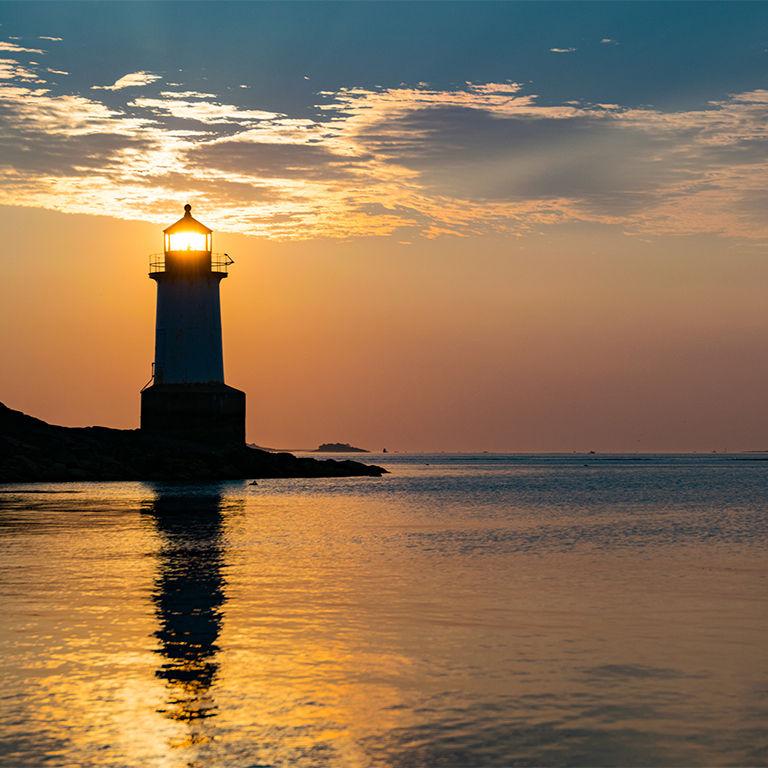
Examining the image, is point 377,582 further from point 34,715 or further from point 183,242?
point 183,242

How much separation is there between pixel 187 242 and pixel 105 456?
42.0 feet

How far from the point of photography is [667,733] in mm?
6988

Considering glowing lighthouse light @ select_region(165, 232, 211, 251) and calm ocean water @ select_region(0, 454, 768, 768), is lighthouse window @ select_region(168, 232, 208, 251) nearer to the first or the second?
glowing lighthouse light @ select_region(165, 232, 211, 251)

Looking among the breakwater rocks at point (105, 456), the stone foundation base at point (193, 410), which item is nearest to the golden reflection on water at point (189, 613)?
the breakwater rocks at point (105, 456)

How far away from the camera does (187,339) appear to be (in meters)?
50.5

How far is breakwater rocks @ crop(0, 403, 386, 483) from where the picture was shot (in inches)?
1875

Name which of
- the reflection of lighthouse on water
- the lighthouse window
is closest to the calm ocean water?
the reflection of lighthouse on water

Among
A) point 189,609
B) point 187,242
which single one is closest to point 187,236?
point 187,242

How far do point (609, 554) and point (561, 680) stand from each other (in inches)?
449

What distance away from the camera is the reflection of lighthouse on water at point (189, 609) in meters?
7.95

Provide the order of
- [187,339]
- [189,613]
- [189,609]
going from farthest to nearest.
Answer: [187,339] → [189,609] → [189,613]

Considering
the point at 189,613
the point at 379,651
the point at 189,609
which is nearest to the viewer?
the point at 379,651

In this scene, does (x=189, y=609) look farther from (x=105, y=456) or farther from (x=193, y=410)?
(x=105, y=456)

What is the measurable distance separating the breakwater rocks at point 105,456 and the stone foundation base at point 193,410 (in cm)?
90
